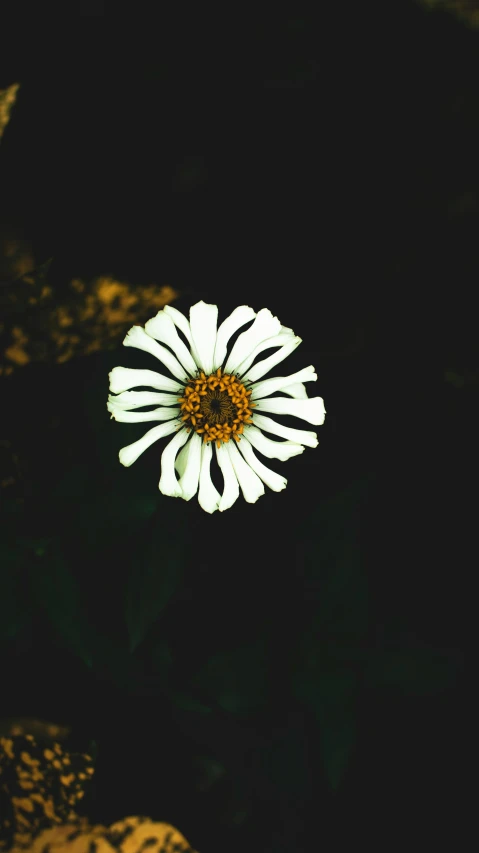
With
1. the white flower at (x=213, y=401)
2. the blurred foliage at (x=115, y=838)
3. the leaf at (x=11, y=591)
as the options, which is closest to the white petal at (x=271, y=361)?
the white flower at (x=213, y=401)

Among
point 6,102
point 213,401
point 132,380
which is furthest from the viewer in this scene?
point 6,102

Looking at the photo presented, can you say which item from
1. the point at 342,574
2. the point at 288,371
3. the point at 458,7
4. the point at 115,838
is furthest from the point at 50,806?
the point at 458,7

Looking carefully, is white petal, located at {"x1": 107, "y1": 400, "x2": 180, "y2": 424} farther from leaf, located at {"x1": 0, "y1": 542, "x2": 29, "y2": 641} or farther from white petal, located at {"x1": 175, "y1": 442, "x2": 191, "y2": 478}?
leaf, located at {"x1": 0, "y1": 542, "x2": 29, "y2": 641}

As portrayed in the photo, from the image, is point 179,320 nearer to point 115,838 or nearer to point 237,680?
point 237,680

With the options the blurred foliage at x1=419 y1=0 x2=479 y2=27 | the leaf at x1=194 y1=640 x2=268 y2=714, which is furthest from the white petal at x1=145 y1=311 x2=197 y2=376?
the blurred foliage at x1=419 y1=0 x2=479 y2=27

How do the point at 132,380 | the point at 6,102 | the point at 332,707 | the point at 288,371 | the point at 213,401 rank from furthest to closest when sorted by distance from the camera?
the point at 288,371 → the point at 6,102 → the point at 332,707 → the point at 213,401 → the point at 132,380

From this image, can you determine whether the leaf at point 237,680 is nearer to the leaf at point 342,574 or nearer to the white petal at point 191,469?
the leaf at point 342,574

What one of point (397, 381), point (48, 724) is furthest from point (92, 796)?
point (397, 381)
